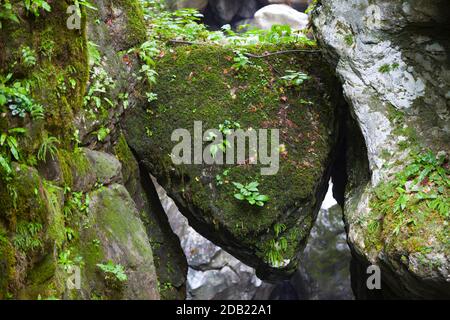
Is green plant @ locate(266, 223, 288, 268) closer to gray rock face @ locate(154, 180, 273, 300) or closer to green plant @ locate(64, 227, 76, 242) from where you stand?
green plant @ locate(64, 227, 76, 242)

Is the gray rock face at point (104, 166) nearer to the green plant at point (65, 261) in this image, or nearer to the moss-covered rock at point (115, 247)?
the moss-covered rock at point (115, 247)

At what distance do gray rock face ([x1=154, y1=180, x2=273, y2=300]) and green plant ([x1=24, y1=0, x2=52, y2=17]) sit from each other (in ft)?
30.8

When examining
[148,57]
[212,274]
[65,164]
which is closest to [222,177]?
[148,57]

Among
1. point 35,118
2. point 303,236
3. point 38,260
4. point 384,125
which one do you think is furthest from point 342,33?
point 38,260

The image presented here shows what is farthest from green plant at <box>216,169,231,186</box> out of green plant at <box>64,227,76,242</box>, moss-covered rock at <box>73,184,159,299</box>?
green plant at <box>64,227,76,242</box>

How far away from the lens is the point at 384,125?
6.36 metres

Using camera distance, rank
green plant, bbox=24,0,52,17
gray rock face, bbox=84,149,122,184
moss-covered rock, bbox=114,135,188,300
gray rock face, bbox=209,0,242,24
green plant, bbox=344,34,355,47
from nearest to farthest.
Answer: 1. green plant, bbox=24,0,52,17
2. gray rock face, bbox=84,149,122,184
3. green plant, bbox=344,34,355,47
4. moss-covered rock, bbox=114,135,188,300
5. gray rock face, bbox=209,0,242,24

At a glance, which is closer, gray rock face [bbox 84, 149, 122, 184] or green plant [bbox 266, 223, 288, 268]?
gray rock face [bbox 84, 149, 122, 184]

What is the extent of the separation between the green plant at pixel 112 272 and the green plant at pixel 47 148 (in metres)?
1.27

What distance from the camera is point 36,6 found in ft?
Result: 14.3

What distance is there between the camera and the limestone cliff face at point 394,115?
5.46 metres

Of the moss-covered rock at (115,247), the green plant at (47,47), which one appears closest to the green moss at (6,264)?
the moss-covered rock at (115,247)

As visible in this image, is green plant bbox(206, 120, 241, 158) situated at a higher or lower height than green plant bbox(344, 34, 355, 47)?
lower

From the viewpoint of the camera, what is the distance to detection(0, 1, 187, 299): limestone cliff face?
12.4 feet
